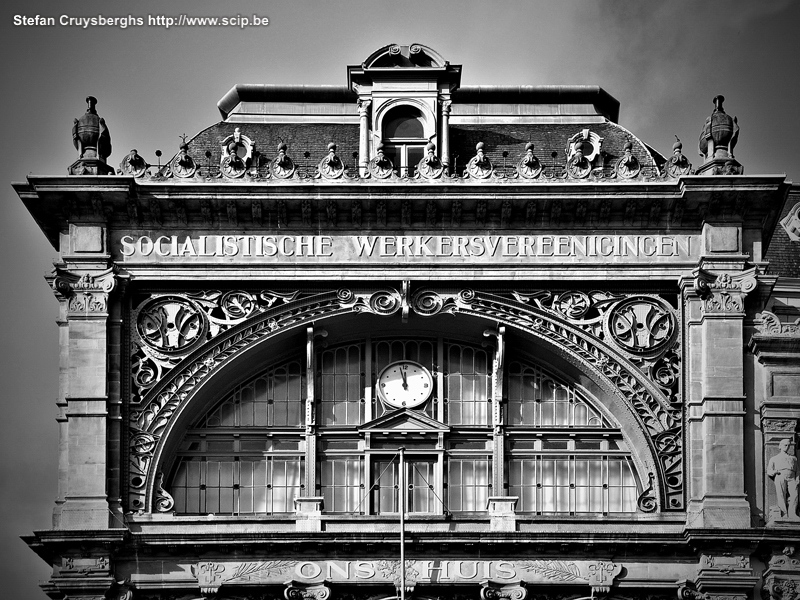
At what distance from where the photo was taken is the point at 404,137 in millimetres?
61000

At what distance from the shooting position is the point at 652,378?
5850cm

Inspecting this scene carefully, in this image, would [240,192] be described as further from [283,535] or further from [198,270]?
[283,535]

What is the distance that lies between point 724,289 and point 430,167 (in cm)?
760

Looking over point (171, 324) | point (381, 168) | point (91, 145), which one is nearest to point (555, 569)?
point (381, 168)

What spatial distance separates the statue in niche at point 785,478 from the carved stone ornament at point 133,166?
1645cm

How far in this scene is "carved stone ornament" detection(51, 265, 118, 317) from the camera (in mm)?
58250

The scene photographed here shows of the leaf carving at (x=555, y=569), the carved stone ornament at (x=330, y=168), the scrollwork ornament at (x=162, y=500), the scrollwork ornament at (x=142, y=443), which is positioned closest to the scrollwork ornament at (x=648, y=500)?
the leaf carving at (x=555, y=569)

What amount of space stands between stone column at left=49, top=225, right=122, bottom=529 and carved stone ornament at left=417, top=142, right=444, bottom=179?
7.72 m

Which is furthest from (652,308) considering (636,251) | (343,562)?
(343,562)

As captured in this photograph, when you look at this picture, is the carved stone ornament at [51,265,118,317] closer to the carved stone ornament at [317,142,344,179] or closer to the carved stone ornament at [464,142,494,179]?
the carved stone ornament at [317,142,344,179]

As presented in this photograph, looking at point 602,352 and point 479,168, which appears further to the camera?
point 479,168

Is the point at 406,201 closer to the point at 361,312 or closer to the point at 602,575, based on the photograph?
the point at 361,312

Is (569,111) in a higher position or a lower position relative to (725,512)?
higher

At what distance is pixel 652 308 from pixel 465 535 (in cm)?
724
